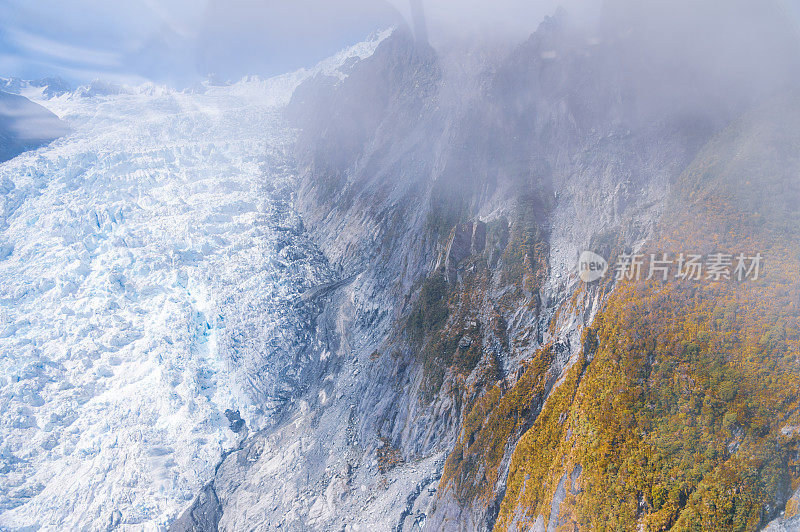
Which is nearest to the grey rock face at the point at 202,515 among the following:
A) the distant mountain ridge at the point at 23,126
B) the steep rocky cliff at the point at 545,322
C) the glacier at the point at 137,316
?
the steep rocky cliff at the point at 545,322

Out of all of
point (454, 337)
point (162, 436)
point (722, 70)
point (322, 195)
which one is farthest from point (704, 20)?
point (162, 436)

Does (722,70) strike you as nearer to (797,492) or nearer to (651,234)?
(651,234)

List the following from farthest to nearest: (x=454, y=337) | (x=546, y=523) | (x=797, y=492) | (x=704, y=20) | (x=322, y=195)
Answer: (x=322, y=195) < (x=454, y=337) < (x=704, y=20) < (x=546, y=523) < (x=797, y=492)

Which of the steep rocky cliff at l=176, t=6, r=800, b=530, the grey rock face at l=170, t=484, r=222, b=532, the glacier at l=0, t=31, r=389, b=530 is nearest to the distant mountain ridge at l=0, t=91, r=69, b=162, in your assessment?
the glacier at l=0, t=31, r=389, b=530

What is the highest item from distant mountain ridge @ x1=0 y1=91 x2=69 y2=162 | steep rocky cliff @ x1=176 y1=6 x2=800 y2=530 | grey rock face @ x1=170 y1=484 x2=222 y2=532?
distant mountain ridge @ x1=0 y1=91 x2=69 y2=162

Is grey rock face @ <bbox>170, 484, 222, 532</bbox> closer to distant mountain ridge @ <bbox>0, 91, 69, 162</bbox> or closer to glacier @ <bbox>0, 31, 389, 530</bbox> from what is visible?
glacier @ <bbox>0, 31, 389, 530</bbox>

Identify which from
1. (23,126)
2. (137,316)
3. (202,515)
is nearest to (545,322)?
(202,515)

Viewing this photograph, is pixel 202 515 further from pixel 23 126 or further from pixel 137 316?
pixel 23 126
